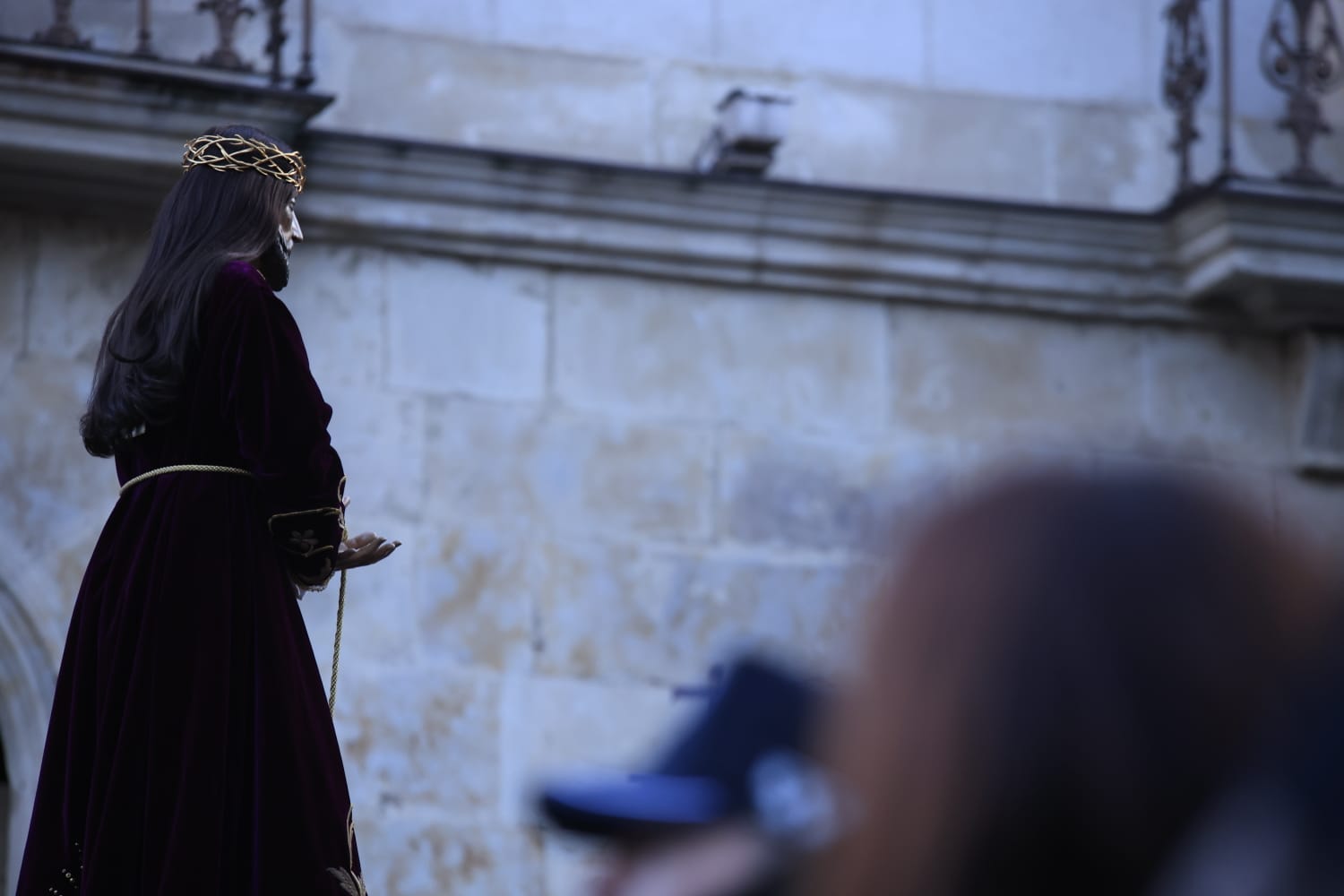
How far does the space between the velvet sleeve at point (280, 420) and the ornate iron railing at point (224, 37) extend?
6.85 feet

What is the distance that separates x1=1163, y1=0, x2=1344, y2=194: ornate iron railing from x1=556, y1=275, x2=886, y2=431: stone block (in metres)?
1.14

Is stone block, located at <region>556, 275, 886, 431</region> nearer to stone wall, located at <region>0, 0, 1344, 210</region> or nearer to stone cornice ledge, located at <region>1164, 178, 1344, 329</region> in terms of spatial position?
stone wall, located at <region>0, 0, 1344, 210</region>

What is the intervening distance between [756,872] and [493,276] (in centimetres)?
507

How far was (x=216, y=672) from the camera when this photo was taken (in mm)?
3668

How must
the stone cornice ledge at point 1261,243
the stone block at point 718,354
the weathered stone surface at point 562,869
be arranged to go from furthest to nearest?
the stone cornice ledge at point 1261,243, the stone block at point 718,354, the weathered stone surface at point 562,869

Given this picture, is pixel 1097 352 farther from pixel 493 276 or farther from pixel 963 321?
pixel 493 276

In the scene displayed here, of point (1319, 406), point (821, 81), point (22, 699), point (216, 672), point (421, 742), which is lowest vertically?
point (421, 742)

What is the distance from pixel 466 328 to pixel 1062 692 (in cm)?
511

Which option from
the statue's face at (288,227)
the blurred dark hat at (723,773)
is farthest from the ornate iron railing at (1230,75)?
the blurred dark hat at (723,773)

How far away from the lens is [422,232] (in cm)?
603

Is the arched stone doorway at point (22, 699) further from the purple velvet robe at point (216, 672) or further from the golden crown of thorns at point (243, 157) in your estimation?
the golden crown of thorns at point (243, 157)

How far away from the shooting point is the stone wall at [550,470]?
5.79 meters

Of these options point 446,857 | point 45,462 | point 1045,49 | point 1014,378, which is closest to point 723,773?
point 446,857

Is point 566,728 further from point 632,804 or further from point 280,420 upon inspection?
point 632,804
